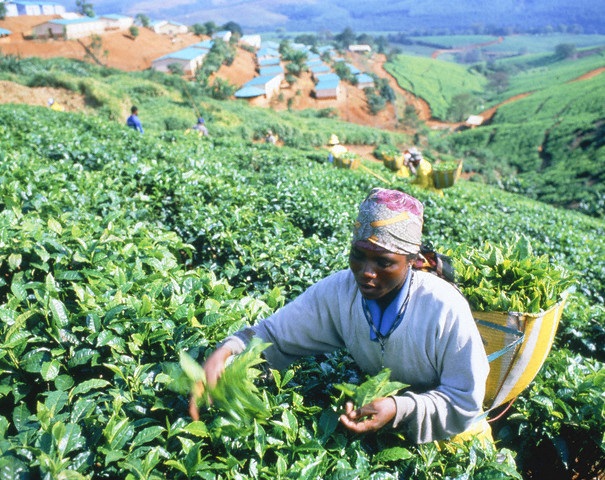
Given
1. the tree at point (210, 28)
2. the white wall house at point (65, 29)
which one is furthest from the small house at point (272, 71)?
the tree at point (210, 28)

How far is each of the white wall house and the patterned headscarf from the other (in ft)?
208

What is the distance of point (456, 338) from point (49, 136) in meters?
7.15

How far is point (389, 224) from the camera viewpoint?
164 centimetres

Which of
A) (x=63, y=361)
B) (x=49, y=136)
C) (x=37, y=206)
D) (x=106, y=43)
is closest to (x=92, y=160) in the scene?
(x=49, y=136)

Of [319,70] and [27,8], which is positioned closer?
[319,70]

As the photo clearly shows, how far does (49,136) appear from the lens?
6.71m

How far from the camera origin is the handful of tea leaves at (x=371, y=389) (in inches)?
59.4

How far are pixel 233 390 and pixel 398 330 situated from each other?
0.72 m

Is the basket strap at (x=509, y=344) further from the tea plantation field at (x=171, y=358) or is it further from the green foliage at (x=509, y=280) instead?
the tea plantation field at (x=171, y=358)

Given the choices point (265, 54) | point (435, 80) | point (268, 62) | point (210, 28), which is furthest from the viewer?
point (435, 80)

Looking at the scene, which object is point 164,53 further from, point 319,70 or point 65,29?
point 319,70

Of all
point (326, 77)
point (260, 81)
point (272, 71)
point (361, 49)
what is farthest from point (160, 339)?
point (361, 49)

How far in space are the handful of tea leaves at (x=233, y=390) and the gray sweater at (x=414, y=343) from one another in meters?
0.27

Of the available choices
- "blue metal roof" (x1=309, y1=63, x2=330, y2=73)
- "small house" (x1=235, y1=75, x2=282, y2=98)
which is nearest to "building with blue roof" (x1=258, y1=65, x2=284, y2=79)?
"small house" (x1=235, y1=75, x2=282, y2=98)
